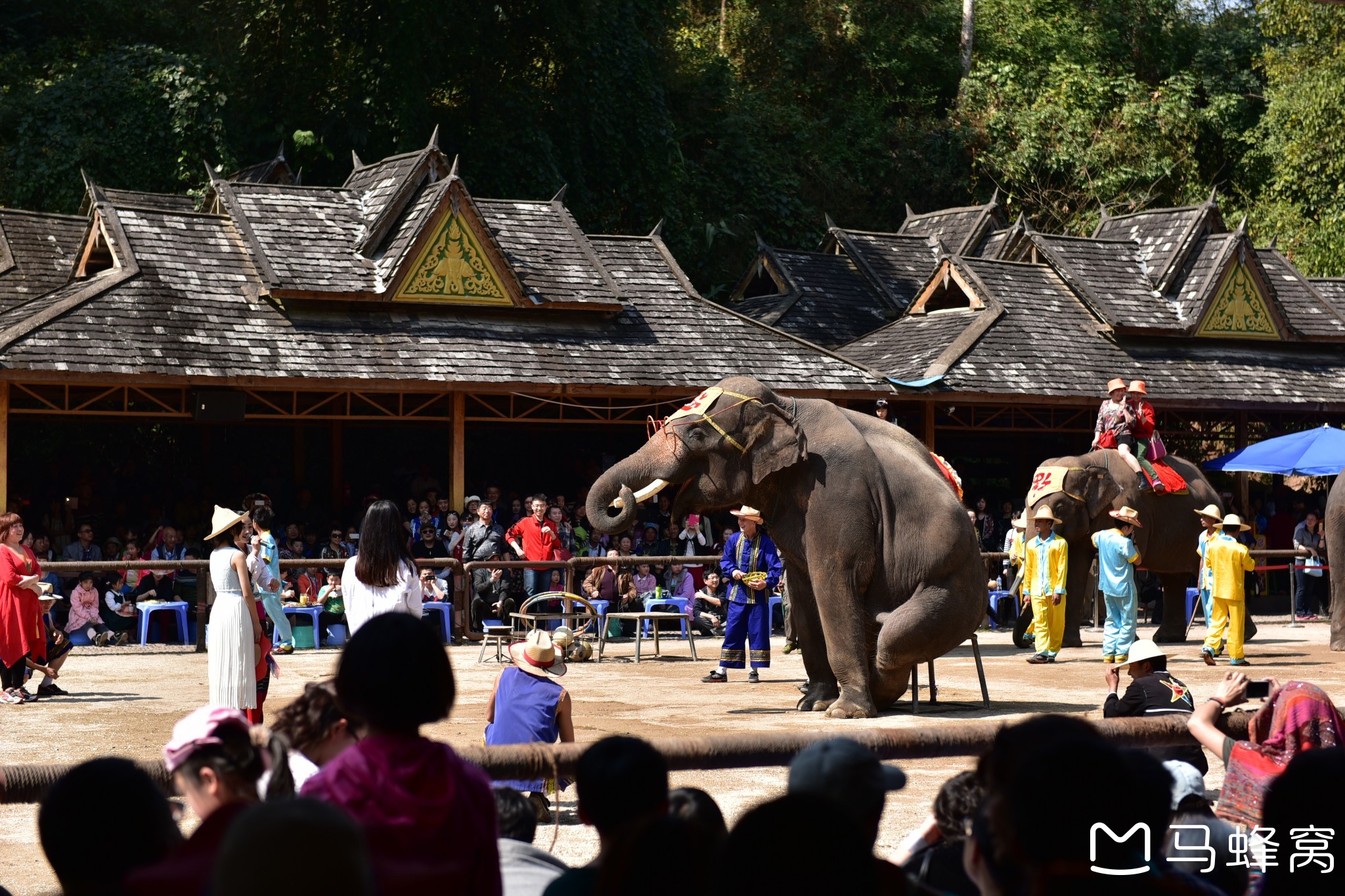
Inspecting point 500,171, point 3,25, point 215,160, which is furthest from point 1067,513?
point 3,25

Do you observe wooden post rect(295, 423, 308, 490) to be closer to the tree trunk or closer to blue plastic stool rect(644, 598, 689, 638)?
blue plastic stool rect(644, 598, 689, 638)

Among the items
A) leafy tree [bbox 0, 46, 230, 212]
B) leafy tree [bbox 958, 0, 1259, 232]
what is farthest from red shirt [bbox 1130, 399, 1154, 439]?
leafy tree [bbox 958, 0, 1259, 232]

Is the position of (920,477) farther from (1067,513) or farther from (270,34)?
(270,34)

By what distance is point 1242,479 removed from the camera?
26391mm

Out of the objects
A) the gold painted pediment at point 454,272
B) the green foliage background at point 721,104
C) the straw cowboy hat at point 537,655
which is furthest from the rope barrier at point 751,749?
the green foliage background at point 721,104

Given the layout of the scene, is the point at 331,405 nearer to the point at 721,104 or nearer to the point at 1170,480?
the point at 1170,480

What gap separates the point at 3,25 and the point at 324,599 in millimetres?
22265

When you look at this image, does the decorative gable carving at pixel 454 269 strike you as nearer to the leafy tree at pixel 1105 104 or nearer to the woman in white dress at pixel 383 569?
the woman in white dress at pixel 383 569

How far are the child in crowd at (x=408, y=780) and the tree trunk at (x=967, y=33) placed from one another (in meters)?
45.5

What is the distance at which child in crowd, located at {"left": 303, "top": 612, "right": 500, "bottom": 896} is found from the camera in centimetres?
348

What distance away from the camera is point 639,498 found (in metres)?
11.8

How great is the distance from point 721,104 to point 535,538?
22570 mm

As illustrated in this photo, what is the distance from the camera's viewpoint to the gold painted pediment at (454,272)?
21.7 m

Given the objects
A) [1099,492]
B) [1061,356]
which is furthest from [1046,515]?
[1061,356]
